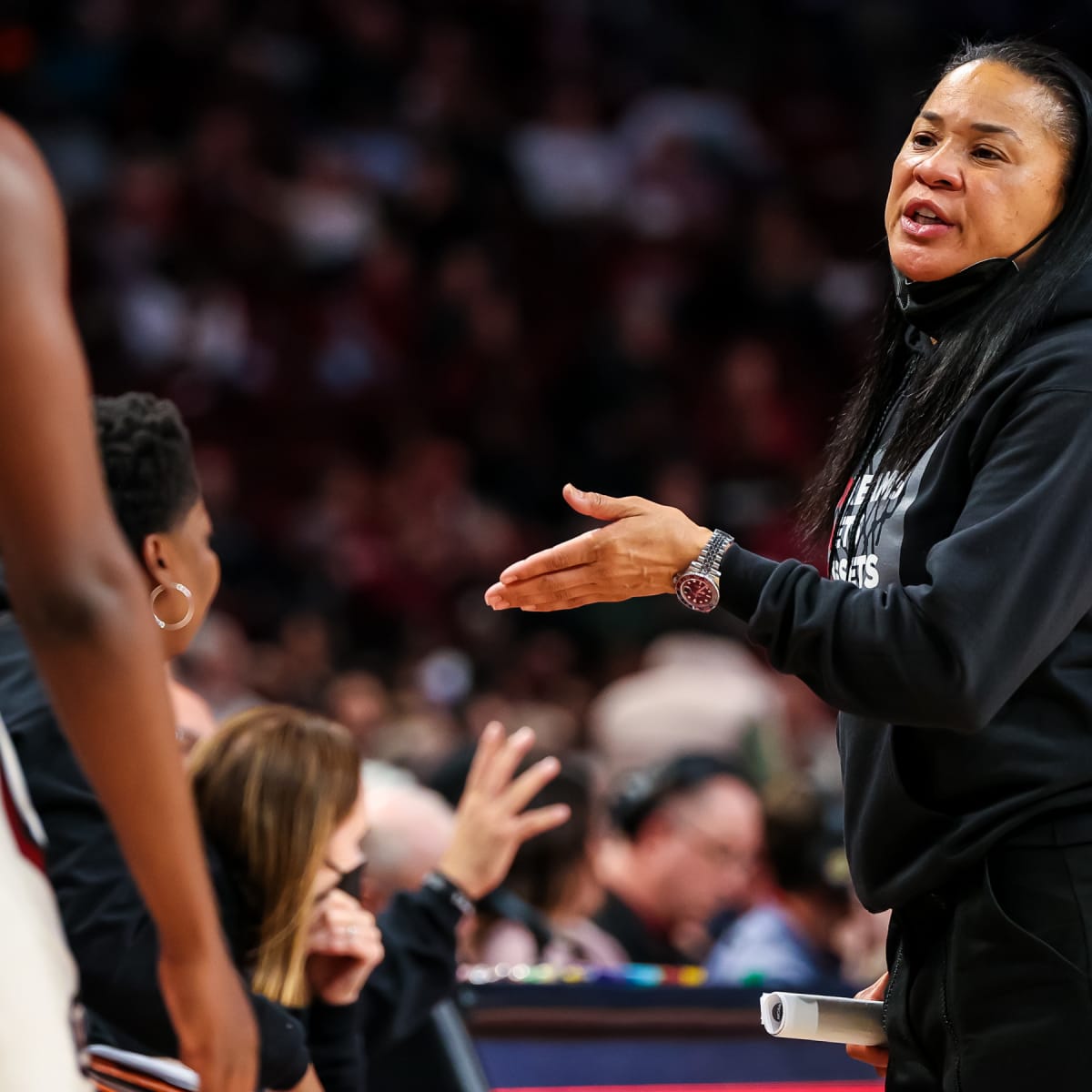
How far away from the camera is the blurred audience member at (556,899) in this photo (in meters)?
4.29

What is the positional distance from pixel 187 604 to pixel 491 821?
0.86 meters

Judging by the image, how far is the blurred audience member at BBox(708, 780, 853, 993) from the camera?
15.0 ft

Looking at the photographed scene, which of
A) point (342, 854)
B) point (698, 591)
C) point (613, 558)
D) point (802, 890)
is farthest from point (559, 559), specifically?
point (802, 890)

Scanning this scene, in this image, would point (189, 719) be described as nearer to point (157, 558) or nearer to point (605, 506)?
point (157, 558)

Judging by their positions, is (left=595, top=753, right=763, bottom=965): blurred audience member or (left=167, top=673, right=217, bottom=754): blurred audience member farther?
(left=595, top=753, right=763, bottom=965): blurred audience member

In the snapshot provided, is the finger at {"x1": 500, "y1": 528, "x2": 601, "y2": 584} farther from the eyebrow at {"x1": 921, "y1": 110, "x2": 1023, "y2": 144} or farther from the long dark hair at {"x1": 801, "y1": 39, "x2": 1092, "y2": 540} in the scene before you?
the eyebrow at {"x1": 921, "y1": 110, "x2": 1023, "y2": 144}

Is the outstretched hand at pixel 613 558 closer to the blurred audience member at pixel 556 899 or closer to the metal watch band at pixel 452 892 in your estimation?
the metal watch band at pixel 452 892

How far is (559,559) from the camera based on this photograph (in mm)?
2080

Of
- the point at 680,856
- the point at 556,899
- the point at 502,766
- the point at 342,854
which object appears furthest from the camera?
the point at 680,856

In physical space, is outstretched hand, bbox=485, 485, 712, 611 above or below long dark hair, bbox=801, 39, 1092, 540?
below

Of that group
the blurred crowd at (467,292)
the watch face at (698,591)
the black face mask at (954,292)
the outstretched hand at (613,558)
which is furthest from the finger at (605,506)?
the blurred crowd at (467,292)

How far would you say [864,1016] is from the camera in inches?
89.6

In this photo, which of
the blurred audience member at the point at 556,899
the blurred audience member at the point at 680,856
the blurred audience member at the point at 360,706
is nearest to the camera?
the blurred audience member at the point at 556,899

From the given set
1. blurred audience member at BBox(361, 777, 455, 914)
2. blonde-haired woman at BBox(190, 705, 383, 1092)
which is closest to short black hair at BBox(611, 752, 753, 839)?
blurred audience member at BBox(361, 777, 455, 914)
